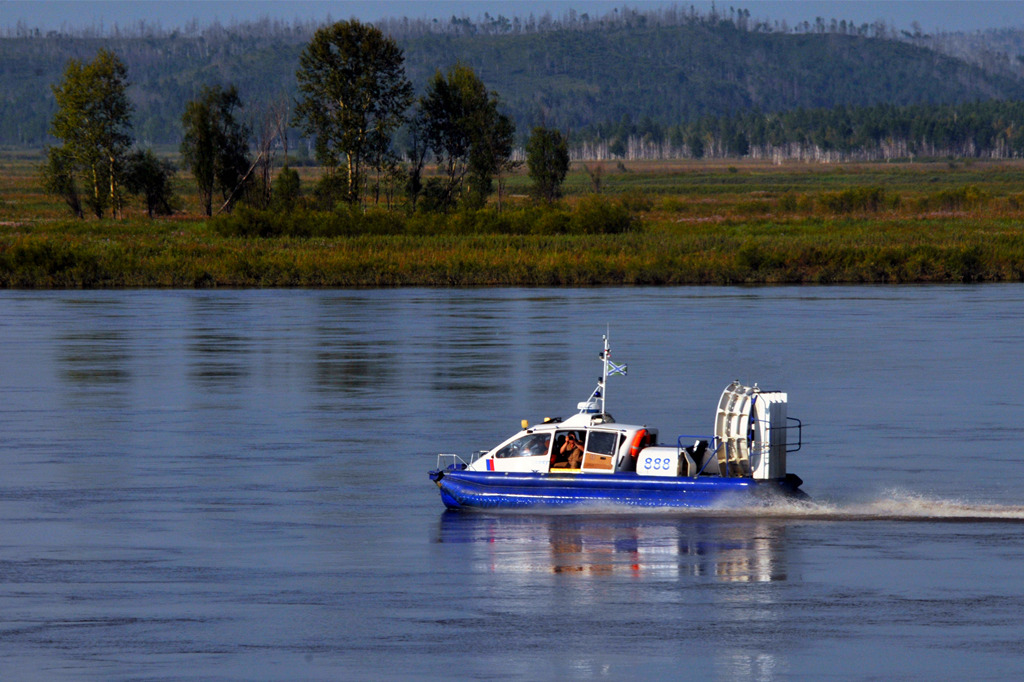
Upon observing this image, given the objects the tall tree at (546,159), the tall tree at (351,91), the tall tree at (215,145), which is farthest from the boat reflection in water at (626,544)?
the tall tree at (546,159)

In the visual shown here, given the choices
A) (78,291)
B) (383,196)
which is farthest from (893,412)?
(383,196)

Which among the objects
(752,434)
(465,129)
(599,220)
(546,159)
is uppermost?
(465,129)

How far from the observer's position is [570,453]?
2202 centimetres

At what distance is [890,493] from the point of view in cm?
2328

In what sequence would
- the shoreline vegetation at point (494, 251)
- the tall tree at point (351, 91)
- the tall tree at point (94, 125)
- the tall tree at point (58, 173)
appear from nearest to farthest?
the shoreline vegetation at point (494, 251)
the tall tree at point (351, 91)
the tall tree at point (94, 125)
the tall tree at point (58, 173)

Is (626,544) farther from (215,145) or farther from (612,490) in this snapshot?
(215,145)

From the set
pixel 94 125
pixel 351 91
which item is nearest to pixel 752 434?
pixel 351 91

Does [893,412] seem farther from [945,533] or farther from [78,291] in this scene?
[78,291]

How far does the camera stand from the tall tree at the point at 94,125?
101 meters

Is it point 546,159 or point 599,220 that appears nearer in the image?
point 599,220

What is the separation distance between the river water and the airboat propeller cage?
76 cm

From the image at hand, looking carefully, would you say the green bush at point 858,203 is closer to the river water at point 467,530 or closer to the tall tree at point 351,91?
the tall tree at point 351,91

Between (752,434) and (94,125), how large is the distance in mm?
86858

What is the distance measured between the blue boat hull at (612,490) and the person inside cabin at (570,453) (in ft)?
0.89
